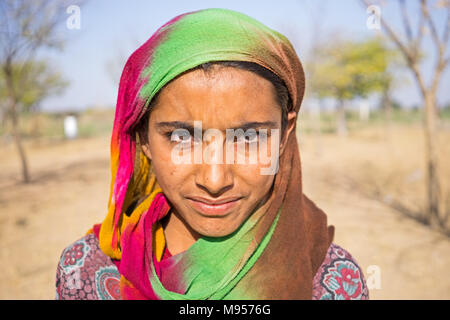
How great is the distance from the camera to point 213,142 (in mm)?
1005

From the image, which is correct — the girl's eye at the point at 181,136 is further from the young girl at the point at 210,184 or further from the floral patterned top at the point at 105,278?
the floral patterned top at the point at 105,278

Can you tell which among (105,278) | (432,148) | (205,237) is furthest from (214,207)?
(432,148)

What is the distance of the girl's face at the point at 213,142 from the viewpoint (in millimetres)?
976

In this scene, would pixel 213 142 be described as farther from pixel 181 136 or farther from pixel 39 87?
pixel 39 87

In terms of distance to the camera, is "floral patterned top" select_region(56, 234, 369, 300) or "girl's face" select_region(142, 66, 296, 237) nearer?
"girl's face" select_region(142, 66, 296, 237)

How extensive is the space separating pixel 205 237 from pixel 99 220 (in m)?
5.12

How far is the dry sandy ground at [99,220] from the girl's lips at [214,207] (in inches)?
121

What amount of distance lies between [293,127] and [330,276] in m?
0.57

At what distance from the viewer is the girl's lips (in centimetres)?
105

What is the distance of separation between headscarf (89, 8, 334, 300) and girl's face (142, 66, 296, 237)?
63 millimetres

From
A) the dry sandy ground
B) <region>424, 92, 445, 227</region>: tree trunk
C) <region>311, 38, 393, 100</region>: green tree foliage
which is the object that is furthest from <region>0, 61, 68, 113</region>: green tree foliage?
<region>424, 92, 445, 227</region>: tree trunk

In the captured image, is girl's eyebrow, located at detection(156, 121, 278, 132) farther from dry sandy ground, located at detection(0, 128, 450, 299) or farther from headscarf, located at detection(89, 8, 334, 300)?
dry sandy ground, located at detection(0, 128, 450, 299)

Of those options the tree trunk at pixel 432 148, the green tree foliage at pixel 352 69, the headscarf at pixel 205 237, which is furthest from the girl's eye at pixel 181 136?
the green tree foliage at pixel 352 69
